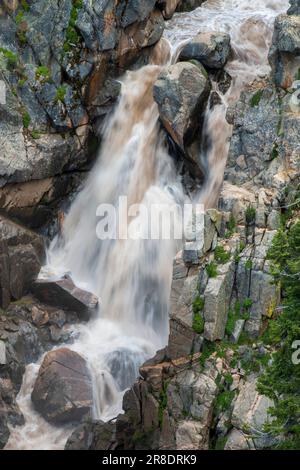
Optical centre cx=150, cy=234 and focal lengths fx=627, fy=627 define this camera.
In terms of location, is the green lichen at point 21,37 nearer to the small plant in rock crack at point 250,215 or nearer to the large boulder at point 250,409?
the small plant in rock crack at point 250,215

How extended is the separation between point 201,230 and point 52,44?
13.1 m

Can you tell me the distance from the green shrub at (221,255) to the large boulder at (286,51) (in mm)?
8562

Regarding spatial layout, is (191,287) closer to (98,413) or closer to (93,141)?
(98,413)

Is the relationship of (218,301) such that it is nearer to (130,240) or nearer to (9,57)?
(130,240)

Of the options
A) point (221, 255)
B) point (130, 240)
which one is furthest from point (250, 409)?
point (130, 240)

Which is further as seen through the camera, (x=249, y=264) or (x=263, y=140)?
(x=263, y=140)

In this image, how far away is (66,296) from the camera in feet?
98.4

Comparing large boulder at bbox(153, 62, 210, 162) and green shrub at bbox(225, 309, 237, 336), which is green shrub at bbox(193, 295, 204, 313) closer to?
green shrub at bbox(225, 309, 237, 336)

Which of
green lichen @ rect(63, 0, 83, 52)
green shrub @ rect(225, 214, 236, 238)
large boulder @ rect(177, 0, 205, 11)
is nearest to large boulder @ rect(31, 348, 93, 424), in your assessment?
green shrub @ rect(225, 214, 236, 238)

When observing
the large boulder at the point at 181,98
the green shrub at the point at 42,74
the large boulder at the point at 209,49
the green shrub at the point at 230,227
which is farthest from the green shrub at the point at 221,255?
the green shrub at the point at 42,74

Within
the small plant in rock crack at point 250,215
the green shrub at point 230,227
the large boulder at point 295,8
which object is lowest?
the green shrub at point 230,227

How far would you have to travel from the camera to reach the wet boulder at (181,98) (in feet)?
99.1

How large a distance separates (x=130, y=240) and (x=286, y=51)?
1138 centimetres

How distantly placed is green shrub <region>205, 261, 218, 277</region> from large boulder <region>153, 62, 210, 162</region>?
776 cm
